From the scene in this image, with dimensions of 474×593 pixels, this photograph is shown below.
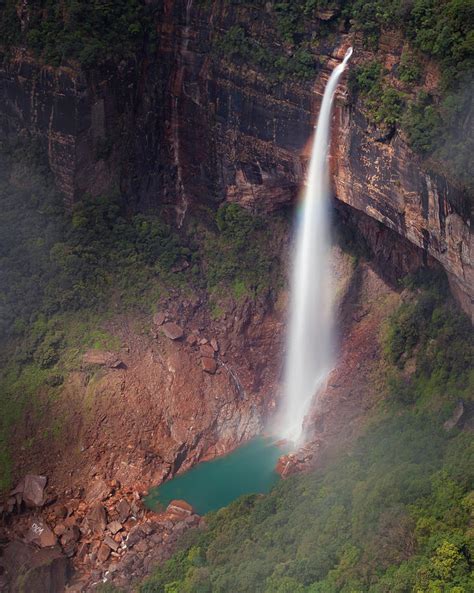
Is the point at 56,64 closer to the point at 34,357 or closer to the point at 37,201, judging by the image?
the point at 37,201

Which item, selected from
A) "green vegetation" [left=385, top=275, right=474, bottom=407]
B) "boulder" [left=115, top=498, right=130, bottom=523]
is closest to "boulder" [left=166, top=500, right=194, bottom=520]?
"boulder" [left=115, top=498, right=130, bottom=523]

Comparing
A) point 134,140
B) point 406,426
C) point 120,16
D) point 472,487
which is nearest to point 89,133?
point 134,140

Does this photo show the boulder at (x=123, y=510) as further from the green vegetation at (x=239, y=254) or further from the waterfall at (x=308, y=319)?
the green vegetation at (x=239, y=254)

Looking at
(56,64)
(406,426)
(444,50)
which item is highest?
(444,50)

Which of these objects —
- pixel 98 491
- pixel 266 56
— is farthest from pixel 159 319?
pixel 266 56

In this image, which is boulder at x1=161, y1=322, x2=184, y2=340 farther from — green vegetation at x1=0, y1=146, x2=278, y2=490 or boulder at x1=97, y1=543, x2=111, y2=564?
boulder at x1=97, y1=543, x2=111, y2=564

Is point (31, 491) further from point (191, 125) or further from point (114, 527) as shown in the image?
point (191, 125)

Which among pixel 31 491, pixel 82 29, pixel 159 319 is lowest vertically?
pixel 31 491

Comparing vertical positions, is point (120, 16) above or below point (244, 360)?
above
